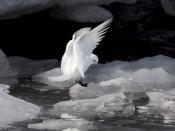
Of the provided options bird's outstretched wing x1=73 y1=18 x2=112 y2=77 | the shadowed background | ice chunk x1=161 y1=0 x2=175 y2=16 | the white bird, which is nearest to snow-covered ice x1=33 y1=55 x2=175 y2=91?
the white bird

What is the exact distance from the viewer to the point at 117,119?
191 inches

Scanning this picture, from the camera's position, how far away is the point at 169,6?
38.1 feet

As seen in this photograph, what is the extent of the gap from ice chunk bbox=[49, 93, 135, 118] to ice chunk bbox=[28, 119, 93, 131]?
0.29 m

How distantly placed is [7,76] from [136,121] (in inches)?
124

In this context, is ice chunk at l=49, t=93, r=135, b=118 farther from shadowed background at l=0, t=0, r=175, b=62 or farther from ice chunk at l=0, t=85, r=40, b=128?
shadowed background at l=0, t=0, r=175, b=62

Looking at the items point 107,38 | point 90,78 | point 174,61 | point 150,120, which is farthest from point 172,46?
point 150,120

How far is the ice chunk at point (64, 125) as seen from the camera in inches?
174

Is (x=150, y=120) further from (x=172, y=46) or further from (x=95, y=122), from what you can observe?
(x=172, y=46)

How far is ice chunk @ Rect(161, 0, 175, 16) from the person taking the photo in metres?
11.4

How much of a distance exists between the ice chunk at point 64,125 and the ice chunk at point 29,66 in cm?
308

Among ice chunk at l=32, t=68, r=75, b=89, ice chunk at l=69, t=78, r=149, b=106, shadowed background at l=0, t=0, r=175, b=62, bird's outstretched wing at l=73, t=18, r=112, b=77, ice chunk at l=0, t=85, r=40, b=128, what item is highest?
shadowed background at l=0, t=0, r=175, b=62

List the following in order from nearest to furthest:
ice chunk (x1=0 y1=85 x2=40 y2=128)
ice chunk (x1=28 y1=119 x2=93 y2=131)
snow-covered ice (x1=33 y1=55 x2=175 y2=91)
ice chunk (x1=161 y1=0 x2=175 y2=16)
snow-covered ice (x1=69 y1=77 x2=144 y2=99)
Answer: ice chunk (x1=28 y1=119 x2=93 y2=131)
ice chunk (x1=0 y1=85 x2=40 y2=128)
snow-covered ice (x1=69 y1=77 x2=144 y2=99)
snow-covered ice (x1=33 y1=55 x2=175 y2=91)
ice chunk (x1=161 y1=0 x2=175 y2=16)

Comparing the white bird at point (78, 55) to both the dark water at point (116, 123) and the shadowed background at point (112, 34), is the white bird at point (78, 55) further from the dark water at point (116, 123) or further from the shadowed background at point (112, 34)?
the shadowed background at point (112, 34)

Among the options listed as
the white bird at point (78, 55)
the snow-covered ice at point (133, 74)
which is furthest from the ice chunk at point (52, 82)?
the white bird at point (78, 55)
